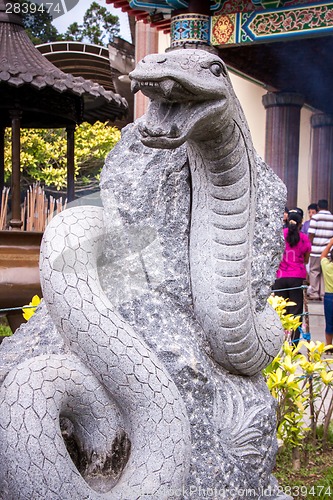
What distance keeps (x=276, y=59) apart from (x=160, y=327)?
736cm

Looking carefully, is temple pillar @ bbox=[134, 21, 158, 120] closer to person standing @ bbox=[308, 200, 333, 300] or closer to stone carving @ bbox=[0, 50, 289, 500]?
person standing @ bbox=[308, 200, 333, 300]

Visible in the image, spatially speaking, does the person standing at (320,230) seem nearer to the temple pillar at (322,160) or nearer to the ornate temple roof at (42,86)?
the temple pillar at (322,160)

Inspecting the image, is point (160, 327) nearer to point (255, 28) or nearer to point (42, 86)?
point (42, 86)

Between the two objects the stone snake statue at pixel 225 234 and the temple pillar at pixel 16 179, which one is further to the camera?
the temple pillar at pixel 16 179

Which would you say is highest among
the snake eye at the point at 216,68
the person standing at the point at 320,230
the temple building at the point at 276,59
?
the temple building at the point at 276,59

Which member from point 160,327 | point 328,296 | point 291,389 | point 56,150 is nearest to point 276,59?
point 56,150

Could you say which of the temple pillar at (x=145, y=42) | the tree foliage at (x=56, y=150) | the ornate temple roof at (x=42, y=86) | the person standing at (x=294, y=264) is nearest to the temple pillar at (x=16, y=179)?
the ornate temple roof at (x=42, y=86)

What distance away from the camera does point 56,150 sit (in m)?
9.83

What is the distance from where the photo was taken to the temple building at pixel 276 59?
663 cm

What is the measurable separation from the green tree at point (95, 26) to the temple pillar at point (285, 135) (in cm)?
682

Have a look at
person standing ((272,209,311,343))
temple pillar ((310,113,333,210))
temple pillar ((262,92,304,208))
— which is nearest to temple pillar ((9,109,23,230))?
person standing ((272,209,311,343))

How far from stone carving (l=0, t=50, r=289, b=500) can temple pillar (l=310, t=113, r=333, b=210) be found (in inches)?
339

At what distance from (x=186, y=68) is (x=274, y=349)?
77 centimetres

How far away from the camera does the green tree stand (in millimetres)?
14664
